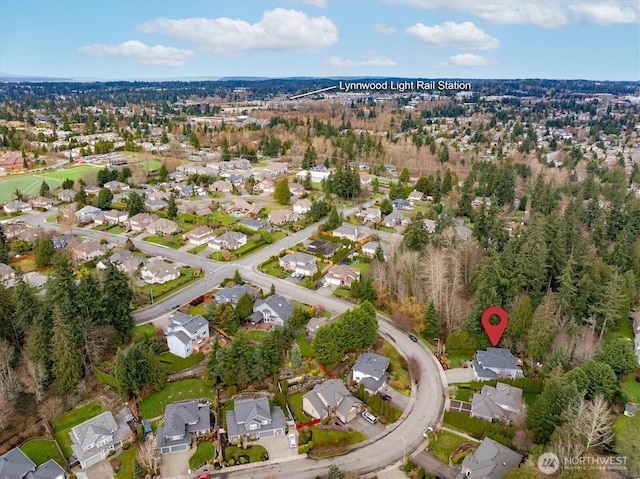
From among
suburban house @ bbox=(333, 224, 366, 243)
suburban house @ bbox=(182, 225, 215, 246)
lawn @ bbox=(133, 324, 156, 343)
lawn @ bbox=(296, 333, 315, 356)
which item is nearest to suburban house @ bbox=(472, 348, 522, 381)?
lawn @ bbox=(296, 333, 315, 356)

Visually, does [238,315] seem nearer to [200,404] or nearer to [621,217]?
[200,404]

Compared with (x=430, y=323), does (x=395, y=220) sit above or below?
above

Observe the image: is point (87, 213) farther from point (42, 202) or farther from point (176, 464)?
point (176, 464)

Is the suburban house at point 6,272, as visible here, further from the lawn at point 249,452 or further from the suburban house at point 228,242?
the lawn at point 249,452

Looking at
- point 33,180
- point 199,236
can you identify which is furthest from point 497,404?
point 33,180

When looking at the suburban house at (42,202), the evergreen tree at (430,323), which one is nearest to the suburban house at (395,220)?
the evergreen tree at (430,323)

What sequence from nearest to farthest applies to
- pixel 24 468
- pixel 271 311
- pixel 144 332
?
pixel 24 468
pixel 144 332
pixel 271 311
